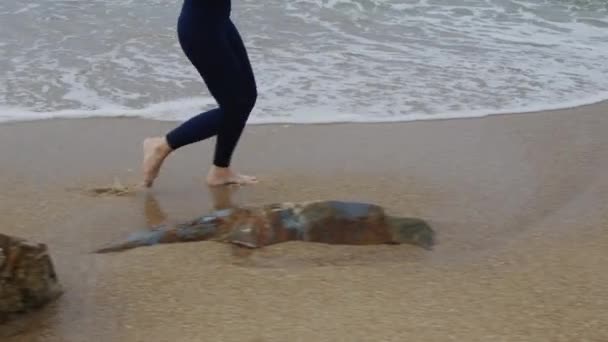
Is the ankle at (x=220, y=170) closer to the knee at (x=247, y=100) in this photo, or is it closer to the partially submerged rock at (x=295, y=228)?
the knee at (x=247, y=100)

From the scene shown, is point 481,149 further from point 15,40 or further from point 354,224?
point 15,40

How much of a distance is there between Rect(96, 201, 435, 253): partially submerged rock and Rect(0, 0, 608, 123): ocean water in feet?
5.93

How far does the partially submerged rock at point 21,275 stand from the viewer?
2623mm

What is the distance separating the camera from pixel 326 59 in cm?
639

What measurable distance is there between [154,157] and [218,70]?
1.68ft

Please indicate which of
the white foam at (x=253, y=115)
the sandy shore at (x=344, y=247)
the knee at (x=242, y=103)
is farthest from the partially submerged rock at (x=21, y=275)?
the white foam at (x=253, y=115)

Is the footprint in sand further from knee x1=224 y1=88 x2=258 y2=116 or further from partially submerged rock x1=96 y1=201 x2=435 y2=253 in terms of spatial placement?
partially submerged rock x1=96 y1=201 x2=435 y2=253

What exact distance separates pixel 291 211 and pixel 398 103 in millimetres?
2221

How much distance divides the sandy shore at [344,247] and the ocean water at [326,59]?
1.14ft

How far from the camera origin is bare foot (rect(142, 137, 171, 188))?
4078mm

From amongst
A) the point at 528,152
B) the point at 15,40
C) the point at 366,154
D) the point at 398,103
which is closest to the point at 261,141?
the point at 366,154

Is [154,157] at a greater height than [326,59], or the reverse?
[154,157]

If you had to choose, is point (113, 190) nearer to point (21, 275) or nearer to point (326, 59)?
point (21, 275)

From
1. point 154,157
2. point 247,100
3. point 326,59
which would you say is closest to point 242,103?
point 247,100
